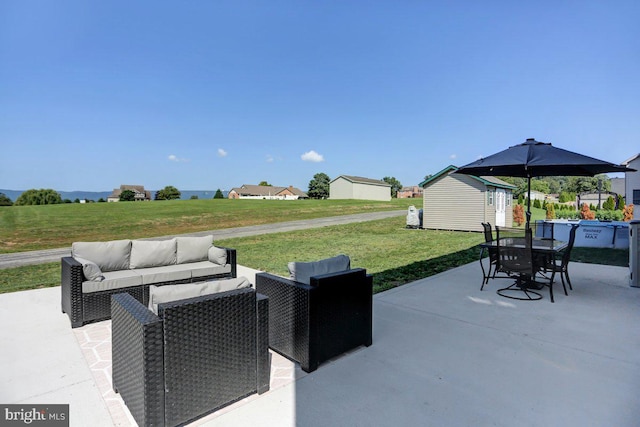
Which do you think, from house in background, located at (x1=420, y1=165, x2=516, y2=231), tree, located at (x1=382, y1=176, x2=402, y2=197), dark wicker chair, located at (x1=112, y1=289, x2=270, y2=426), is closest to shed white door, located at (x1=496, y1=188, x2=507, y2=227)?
house in background, located at (x1=420, y1=165, x2=516, y2=231)

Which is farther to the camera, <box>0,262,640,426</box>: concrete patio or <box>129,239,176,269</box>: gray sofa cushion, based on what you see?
<box>129,239,176,269</box>: gray sofa cushion

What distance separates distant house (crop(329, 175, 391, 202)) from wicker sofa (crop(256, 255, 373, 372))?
165ft

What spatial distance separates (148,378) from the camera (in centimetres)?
195

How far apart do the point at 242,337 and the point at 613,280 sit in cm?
719

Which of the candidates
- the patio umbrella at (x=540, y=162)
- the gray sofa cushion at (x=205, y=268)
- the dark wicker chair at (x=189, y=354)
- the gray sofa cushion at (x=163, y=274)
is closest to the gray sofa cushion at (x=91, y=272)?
the gray sofa cushion at (x=163, y=274)

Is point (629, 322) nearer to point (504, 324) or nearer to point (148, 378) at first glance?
point (504, 324)

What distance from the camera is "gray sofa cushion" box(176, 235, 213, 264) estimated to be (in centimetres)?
525

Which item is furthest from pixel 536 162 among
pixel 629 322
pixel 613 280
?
pixel 613 280

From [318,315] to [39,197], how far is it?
56.6m

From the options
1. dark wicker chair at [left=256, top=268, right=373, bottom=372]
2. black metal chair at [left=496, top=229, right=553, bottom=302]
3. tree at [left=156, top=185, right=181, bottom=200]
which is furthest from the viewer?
tree at [left=156, top=185, right=181, bottom=200]

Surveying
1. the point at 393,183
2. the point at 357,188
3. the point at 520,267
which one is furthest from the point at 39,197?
the point at 393,183

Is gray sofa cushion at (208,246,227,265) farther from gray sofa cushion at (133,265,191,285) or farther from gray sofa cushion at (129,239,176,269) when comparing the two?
gray sofa cushion at (129,239,176,269)

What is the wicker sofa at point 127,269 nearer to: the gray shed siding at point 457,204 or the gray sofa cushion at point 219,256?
the gray sofa cushion at point 219,256

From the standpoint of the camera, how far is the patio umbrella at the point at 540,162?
4699 millimetres
